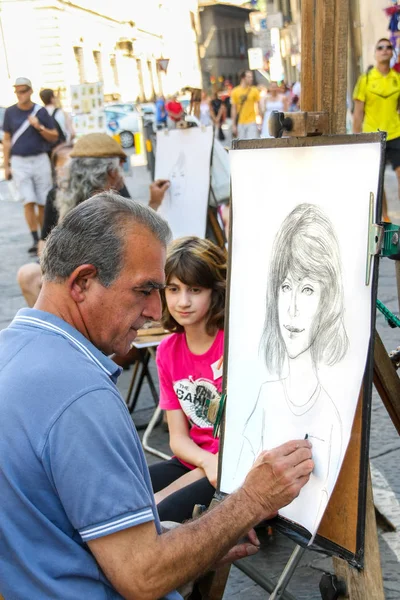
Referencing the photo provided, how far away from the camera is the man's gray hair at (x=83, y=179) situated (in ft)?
14.3

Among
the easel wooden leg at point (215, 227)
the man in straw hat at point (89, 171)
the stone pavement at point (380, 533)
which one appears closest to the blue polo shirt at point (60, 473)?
the stone pavement at point (380, 533)

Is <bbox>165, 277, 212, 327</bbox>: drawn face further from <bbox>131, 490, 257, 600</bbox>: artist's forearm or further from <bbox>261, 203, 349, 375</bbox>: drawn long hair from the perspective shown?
<bbox>131, 490, 257, 600</bbox>: artist's forearm

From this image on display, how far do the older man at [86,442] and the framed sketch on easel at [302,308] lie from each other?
1.22ft

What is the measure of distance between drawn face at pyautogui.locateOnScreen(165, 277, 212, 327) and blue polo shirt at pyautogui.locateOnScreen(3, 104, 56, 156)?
6.16 metres

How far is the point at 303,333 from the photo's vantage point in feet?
6.87

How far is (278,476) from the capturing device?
183cm

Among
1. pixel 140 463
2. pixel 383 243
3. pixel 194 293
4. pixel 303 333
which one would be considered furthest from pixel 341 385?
pixel 194 293

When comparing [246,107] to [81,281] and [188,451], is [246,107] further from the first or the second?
[81,281]

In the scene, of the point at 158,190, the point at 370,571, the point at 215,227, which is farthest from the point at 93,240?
the point at 158,190

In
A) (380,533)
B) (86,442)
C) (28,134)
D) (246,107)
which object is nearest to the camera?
(86,442)

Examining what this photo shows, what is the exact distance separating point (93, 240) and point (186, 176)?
4042mm

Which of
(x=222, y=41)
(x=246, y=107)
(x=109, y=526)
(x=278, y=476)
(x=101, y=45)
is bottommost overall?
(x=222, y=41)

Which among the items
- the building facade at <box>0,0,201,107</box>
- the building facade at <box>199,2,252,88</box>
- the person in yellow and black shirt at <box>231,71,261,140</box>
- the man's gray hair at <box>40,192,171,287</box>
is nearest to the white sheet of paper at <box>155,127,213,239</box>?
the man's gray hair at <box>40,192,171,287</box>

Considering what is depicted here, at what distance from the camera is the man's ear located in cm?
159
